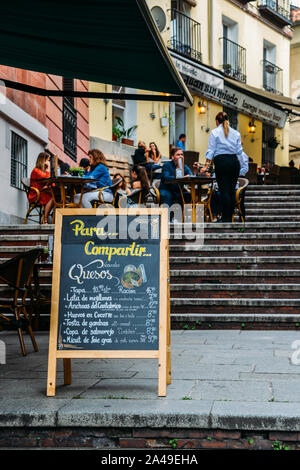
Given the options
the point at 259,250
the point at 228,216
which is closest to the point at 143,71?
the point at 259,250

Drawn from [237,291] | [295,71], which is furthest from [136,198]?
[295,71]

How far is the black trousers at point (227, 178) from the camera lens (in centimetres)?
1188

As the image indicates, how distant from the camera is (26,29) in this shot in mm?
5527

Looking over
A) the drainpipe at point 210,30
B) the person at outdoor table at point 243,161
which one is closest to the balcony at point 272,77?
the drainpipe at point 210,30

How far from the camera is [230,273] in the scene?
9633 mm

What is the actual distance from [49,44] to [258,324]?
4379mm

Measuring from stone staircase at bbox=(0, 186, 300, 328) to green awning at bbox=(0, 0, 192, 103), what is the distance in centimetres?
310

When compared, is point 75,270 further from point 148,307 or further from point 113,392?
point 113,392

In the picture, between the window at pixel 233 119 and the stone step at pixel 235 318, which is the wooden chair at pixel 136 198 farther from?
the window at pixel 233 119

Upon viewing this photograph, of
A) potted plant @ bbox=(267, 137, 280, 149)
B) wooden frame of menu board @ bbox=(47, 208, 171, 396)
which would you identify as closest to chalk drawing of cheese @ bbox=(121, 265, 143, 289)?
wooden frame of menu board @ bbox=(47, 208, 171, 396)

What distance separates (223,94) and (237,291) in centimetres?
1322

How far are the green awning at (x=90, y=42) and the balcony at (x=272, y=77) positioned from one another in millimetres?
24890

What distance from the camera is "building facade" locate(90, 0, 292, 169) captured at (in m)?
20.5

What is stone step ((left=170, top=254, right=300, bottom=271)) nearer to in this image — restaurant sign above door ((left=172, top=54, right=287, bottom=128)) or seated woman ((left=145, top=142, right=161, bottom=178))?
seated woman ((left=145, top=142, right=161, bottom=178))
